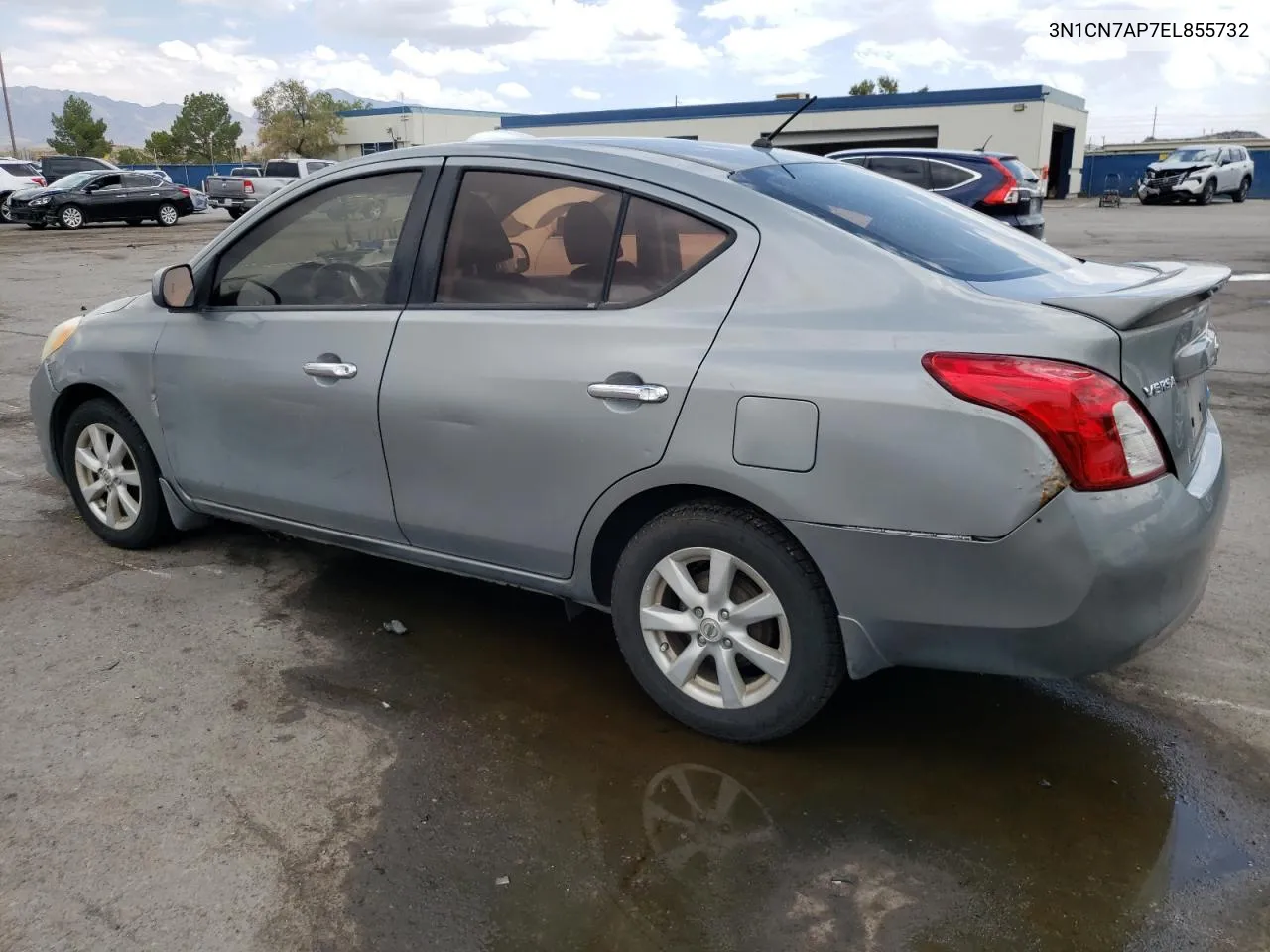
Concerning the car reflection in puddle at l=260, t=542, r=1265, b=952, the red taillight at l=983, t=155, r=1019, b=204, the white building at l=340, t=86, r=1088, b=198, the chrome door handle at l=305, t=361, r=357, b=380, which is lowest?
the car reflection in puddle at l=260, t=542, r=1265, b=952

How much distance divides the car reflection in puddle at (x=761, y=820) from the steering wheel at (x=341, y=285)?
1.23 m

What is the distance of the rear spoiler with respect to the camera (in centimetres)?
257

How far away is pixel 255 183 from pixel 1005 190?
25.2 metres

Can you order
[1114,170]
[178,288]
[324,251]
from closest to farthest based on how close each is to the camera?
[324,251], [178,288], [1114,170]

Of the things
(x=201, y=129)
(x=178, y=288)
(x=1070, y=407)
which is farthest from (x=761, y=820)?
(x=201, y=129)

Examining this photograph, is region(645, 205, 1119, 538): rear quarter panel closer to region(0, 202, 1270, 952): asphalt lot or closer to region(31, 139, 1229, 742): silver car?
region(31, 139, 1229, 742): silver car

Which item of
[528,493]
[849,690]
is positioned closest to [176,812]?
[528,493]

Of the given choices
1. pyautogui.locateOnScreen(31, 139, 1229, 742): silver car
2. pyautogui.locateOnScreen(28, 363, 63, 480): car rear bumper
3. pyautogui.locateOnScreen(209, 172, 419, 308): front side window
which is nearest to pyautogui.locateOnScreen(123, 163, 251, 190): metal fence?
pyautogui.locateOnScreen(28, 363, 63, 480): car rear bumper

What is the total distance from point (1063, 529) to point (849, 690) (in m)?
1.16

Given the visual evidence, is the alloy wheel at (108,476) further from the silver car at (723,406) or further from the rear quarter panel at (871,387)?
the rear quarter panel at (871,387)

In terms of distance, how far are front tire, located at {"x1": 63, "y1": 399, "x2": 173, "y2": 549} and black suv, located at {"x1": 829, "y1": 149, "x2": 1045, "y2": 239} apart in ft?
34.4

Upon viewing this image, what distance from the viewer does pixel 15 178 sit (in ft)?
102

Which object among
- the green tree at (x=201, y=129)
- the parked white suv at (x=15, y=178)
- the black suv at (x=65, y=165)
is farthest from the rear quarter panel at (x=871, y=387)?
the green tree at (x=201, y=129)

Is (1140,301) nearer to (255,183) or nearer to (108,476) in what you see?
(108,476)
